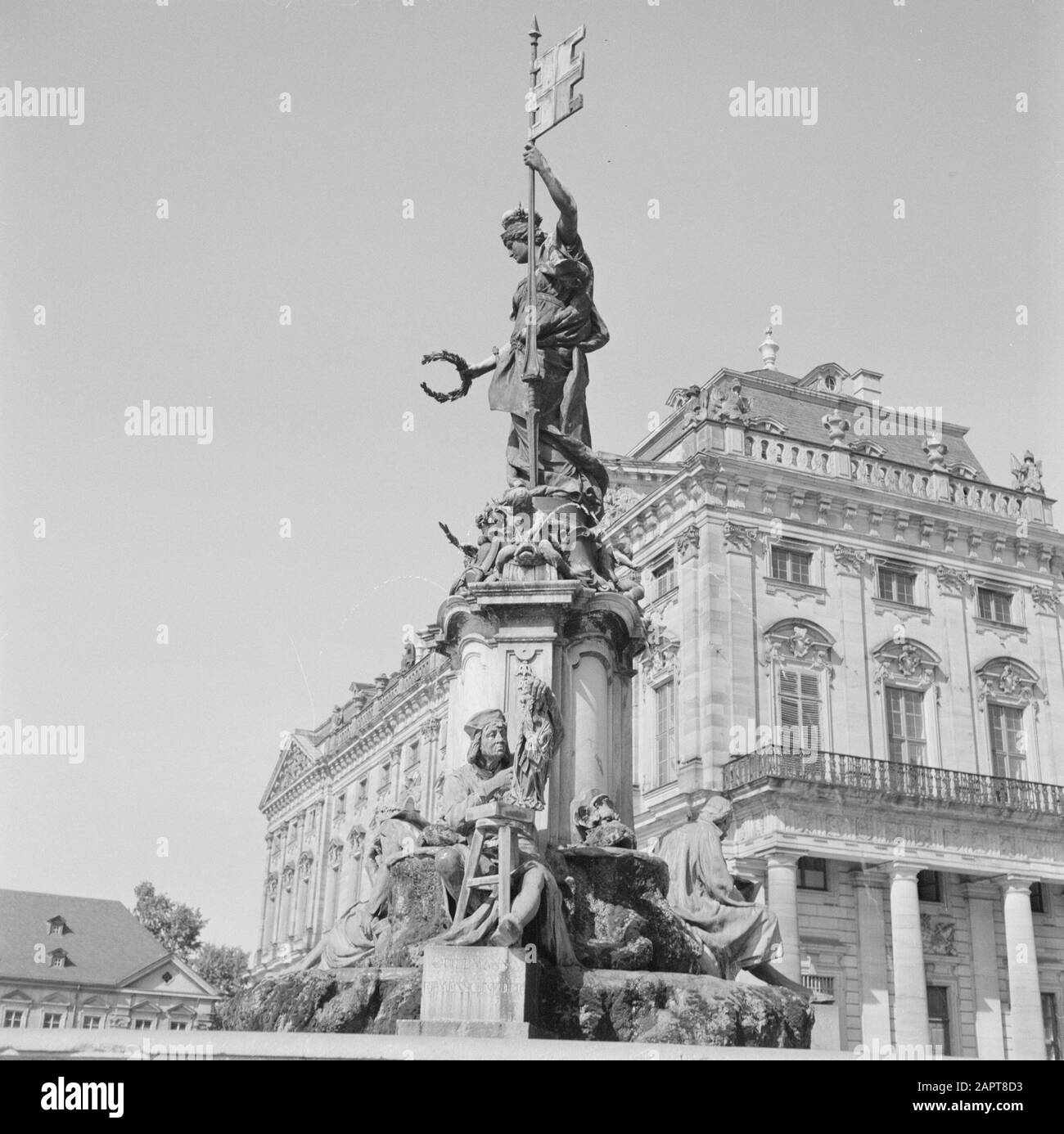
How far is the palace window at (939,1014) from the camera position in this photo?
3117 cm

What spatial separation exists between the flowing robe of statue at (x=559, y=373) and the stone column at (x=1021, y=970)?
2413 centimetres

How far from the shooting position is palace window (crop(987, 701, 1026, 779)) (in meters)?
34.7

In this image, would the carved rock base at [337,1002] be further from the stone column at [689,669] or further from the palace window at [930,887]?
the palace window at [930,887]

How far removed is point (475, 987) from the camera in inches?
295

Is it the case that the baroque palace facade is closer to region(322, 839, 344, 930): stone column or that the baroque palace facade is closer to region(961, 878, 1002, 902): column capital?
region(961, 878, 1002, 902): column capital

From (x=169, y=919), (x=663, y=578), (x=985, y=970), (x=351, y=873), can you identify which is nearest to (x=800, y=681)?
(x=663, y=578)

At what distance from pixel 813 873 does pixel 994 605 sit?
10.4 meters

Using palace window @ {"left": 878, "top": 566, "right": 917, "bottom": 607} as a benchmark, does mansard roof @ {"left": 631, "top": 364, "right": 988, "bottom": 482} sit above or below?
above

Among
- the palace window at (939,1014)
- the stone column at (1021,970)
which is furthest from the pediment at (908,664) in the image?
the palace window at (939,1014)

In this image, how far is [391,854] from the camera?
9.18 meters

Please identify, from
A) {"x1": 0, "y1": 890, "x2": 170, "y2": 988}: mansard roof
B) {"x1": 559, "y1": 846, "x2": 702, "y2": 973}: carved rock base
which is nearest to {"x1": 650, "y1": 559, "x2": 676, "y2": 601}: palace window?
{"x1": 559, "y1": 846, "x2": 702, "y2": 973}: carved rock base

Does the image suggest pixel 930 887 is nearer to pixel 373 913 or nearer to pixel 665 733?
pixel 665 733

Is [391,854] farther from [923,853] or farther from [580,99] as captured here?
[923,853]

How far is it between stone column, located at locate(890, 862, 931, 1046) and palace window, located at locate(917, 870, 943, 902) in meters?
2.36
